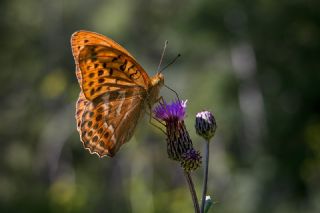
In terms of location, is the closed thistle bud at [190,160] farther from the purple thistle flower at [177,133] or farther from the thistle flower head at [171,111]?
the thistle flower head at [171,111]

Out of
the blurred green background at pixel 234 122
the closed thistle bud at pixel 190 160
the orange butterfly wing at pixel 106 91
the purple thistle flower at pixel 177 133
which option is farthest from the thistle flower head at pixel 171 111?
the blurred green background at pixel 234 122

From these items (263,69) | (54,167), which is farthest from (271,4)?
(54,167)

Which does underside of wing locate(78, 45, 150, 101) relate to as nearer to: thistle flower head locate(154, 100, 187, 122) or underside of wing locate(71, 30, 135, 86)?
underside of wing locate(71, 30, 135, 86)

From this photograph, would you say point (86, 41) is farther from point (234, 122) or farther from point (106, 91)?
point (234, 122)

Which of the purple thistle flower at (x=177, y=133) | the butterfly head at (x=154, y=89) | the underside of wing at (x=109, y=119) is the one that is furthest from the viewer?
the butterfly head at (x=154, y=89)

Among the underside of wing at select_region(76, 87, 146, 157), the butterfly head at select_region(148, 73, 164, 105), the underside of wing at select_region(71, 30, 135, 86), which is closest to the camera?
the underside of wing at select_region(71, 30, 135, 86)

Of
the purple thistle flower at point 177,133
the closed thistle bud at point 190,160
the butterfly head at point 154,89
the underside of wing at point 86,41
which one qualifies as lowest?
the closed thistle bud at point 190,160

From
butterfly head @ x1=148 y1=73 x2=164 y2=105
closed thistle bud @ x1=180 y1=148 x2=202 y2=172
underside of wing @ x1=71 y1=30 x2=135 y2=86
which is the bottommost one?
closed thistle bud @ x1=180 y1=148 x2=202 y2=172

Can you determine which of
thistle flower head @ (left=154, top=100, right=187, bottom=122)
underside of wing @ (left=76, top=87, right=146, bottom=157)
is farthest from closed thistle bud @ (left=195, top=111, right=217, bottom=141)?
underside of wing @ (left=76, top=87, right=146, bottom=157)
